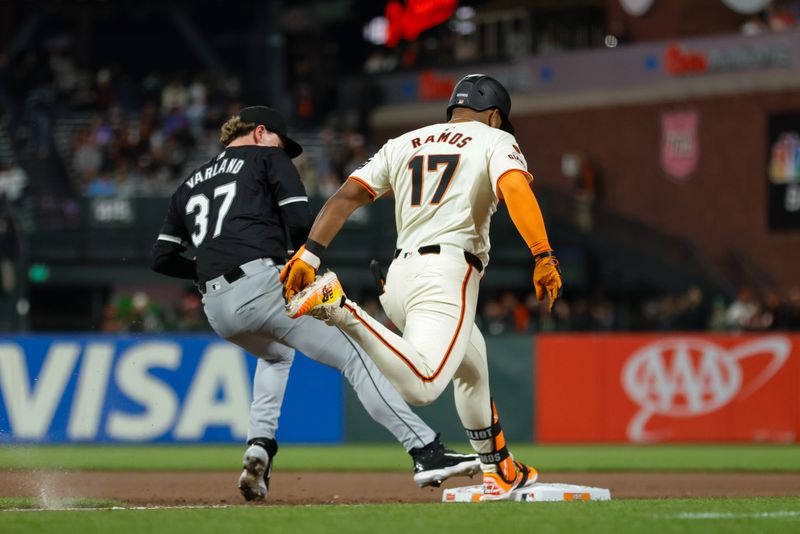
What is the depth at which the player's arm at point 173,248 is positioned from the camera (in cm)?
855

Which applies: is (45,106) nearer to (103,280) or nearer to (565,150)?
(103,280)

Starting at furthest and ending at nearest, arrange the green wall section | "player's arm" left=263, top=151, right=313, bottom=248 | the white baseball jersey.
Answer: the green wall section, "player's arm" left=263, top=151, right=313, bottom=248, the white baseball jersey

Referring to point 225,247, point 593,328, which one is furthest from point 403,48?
point 225,247

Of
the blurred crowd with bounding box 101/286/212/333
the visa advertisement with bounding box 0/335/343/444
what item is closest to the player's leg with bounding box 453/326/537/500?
the visa advertisement with bounding box 0/335/343/444

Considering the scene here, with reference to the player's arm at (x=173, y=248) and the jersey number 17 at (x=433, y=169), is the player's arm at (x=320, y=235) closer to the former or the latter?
the jersey number 17 at (x=433, y=169)

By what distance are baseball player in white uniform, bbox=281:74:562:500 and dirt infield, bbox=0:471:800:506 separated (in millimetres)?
1370

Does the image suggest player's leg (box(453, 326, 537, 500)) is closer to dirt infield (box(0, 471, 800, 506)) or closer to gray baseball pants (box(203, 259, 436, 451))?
gray baseball pants (box(203, 259, 436, 451))

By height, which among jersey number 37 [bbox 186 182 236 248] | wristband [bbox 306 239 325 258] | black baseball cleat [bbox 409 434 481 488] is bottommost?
black baseball cleat [bbox 409 434 481 488]

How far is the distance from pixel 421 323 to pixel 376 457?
7128 millimetres

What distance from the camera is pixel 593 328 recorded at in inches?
821

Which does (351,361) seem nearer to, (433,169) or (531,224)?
(433,169)

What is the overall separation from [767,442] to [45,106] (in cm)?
1556

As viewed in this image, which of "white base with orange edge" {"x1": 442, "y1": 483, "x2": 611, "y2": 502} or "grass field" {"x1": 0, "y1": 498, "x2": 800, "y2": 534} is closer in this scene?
"grass field" {"x1": 0, "y1": 498, "x2": 800, "y2": 534}

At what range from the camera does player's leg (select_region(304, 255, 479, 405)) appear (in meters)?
7.22
